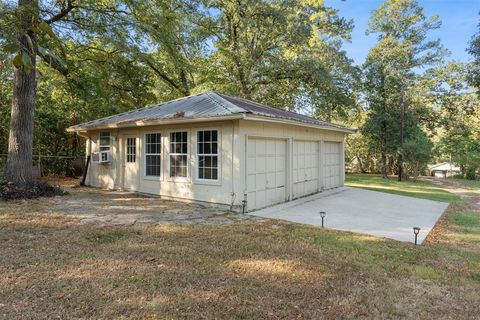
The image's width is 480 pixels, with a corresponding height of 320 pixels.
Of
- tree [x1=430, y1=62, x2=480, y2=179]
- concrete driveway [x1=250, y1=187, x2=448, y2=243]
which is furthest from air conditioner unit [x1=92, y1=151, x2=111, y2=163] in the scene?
tree [x1=430, y1=62, x2=480, y2=179]

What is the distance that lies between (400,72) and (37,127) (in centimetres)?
2190

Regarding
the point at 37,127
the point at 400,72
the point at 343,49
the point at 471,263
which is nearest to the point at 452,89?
the point at 400,72

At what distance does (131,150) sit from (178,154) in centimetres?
260

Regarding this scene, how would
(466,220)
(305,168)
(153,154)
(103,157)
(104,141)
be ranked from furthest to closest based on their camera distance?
(104,141) < (103,157) < (305,168) < (153,154) < (466,220)

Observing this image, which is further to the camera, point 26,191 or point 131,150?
point 131,150

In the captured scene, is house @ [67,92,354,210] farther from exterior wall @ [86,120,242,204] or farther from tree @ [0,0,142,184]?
tree @ [0,0,142,184]

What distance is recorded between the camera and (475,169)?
24.4 meters

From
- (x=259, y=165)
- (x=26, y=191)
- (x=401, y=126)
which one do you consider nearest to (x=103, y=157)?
(x=26, y=191)

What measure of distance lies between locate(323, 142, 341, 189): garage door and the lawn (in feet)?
20.9

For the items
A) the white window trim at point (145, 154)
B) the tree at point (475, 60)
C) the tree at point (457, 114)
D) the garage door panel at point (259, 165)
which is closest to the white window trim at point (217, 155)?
the garage door panel at point (259, 165)

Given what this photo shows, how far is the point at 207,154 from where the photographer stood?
333 inches

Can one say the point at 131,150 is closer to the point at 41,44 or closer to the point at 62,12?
the point at 41,44

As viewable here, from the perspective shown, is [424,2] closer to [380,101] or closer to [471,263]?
[380,101]

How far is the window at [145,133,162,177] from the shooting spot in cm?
992
